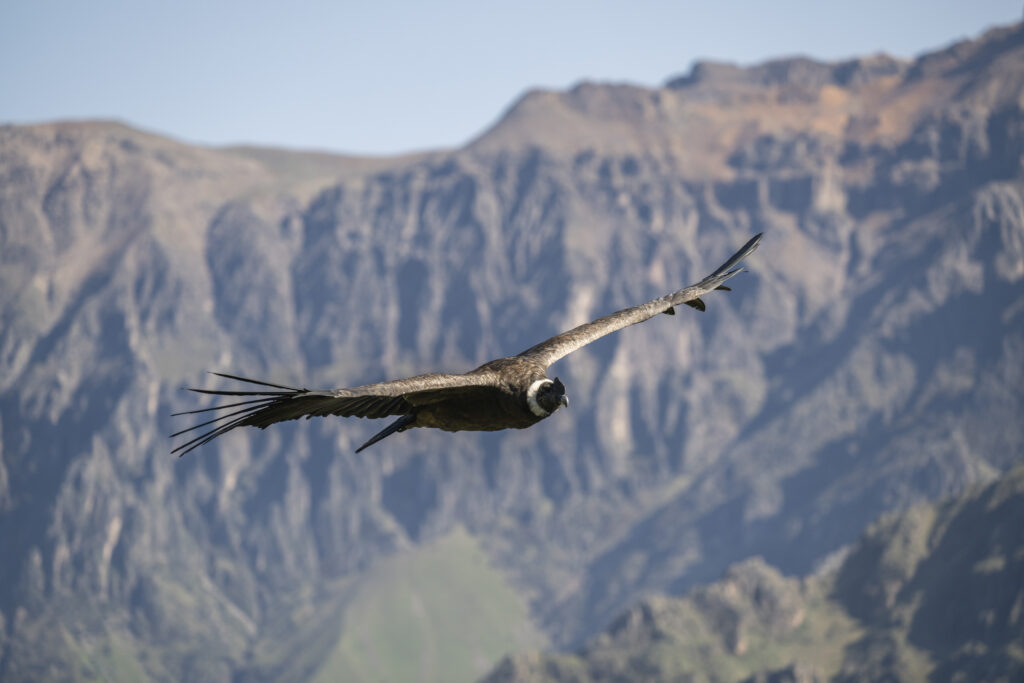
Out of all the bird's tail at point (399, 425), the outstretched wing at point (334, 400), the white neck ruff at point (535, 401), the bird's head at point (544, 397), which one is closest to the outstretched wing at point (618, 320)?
the white neck ruff at point (535, 401)

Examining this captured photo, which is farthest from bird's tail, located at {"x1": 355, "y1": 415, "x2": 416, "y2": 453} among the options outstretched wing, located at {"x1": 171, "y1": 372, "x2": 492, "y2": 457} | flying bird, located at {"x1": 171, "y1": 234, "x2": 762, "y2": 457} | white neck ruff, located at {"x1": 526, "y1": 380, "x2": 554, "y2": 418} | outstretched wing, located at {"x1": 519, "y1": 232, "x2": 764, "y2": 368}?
white neck ruff, located at {"x1": 526, "y1": 380, "x2": 554, "y2": 418}

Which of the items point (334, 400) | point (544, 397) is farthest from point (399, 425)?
point (334, 400)

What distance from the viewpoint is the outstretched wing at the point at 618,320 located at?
40.5m

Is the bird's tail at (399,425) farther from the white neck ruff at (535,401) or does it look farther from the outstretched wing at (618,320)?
the white neck ruff at (535,401)

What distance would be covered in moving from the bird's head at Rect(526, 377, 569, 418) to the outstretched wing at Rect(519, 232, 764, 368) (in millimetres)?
2060

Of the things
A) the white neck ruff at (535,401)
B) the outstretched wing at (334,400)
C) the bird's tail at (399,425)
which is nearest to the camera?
the outstretched wing at (334,400)

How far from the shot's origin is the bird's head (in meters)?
35.8

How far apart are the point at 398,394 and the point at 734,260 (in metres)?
15.7

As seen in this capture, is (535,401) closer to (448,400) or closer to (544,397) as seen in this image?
(544,397)

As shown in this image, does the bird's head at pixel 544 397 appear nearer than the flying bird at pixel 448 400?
No

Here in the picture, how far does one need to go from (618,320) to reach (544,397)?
23.9ft

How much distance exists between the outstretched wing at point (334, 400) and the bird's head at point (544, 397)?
1418 millimetres

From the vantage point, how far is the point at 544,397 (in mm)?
35938

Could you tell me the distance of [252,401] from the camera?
105 ft
